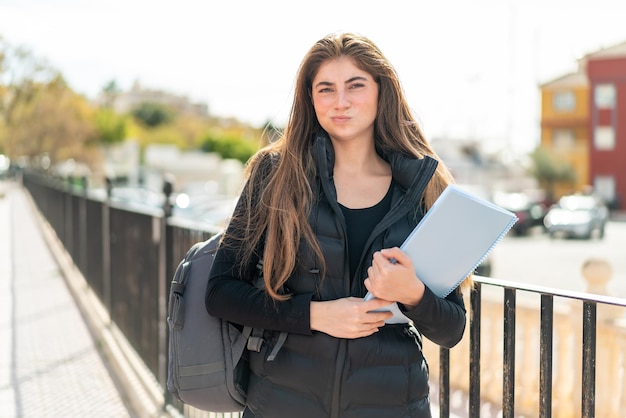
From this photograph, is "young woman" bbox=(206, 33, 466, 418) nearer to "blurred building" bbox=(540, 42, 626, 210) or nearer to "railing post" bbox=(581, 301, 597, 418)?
"railing post" bbox=(581, 301, 597, 418)

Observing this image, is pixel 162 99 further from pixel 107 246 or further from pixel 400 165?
pixel 400 165

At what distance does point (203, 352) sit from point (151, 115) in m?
121

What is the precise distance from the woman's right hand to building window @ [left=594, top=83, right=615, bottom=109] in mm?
51452

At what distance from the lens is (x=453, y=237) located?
197 centimetres

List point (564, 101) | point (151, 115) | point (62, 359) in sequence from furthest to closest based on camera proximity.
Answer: point (151, 115), point (564, 101), point (62, 359)

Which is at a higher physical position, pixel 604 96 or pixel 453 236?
pixel 604 96

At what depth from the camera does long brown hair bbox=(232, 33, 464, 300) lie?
2.08 m

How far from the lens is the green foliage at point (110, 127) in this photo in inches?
3199

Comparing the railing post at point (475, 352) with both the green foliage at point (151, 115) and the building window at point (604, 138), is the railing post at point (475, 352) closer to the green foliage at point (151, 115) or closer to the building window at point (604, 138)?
the building window at point (604, 138)

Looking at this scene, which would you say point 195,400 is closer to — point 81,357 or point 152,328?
point 152,328

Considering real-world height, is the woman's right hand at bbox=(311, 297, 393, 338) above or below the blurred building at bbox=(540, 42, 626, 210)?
below

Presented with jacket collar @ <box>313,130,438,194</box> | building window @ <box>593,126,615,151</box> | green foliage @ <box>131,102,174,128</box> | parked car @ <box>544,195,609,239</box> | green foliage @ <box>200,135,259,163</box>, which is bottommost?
parked car @ <box>544,195,609,239</box>

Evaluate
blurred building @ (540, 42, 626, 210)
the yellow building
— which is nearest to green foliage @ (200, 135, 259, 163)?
the yellow building

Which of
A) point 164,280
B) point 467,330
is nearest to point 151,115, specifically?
point 467,330
